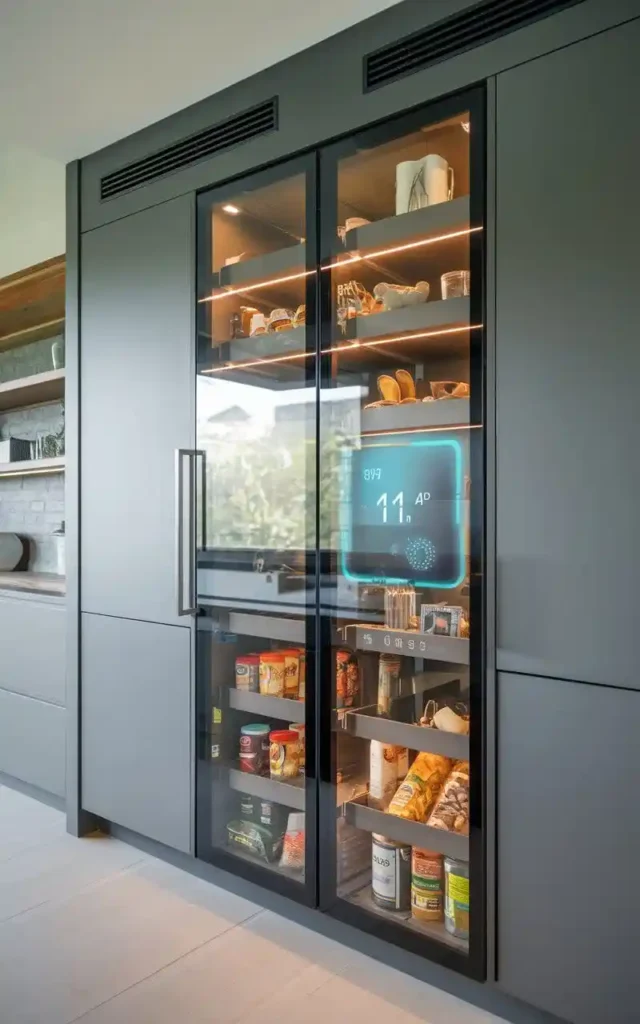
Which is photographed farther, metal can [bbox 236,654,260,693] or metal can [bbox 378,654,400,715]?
metal can [bbox 236,654,260,693]

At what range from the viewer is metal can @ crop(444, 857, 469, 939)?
183 centimetres

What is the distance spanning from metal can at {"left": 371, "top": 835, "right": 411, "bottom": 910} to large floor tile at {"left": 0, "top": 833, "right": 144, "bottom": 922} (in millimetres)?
997

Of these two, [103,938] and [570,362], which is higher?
[570,362]

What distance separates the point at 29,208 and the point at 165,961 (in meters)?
2.87

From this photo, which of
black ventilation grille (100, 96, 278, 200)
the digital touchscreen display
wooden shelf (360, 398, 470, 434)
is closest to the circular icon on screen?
the digital touchscreen display

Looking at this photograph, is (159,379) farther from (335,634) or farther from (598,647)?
(598,647)

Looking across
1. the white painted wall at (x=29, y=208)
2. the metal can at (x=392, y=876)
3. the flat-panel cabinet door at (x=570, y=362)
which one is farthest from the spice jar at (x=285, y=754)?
the white painted wall at (x=29, y=208)

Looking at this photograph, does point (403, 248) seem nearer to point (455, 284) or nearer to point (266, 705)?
point (455, 284)

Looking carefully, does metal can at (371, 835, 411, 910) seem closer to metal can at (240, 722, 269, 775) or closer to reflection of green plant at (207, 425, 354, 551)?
metal can at (240, 722, 269, 775)

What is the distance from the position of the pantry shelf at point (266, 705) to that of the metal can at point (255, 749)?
60mm

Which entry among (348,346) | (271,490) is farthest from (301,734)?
(348,346)

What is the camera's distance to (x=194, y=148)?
240 centimetres

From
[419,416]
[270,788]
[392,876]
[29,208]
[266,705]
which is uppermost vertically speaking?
[29,208]

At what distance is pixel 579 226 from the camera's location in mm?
1600
